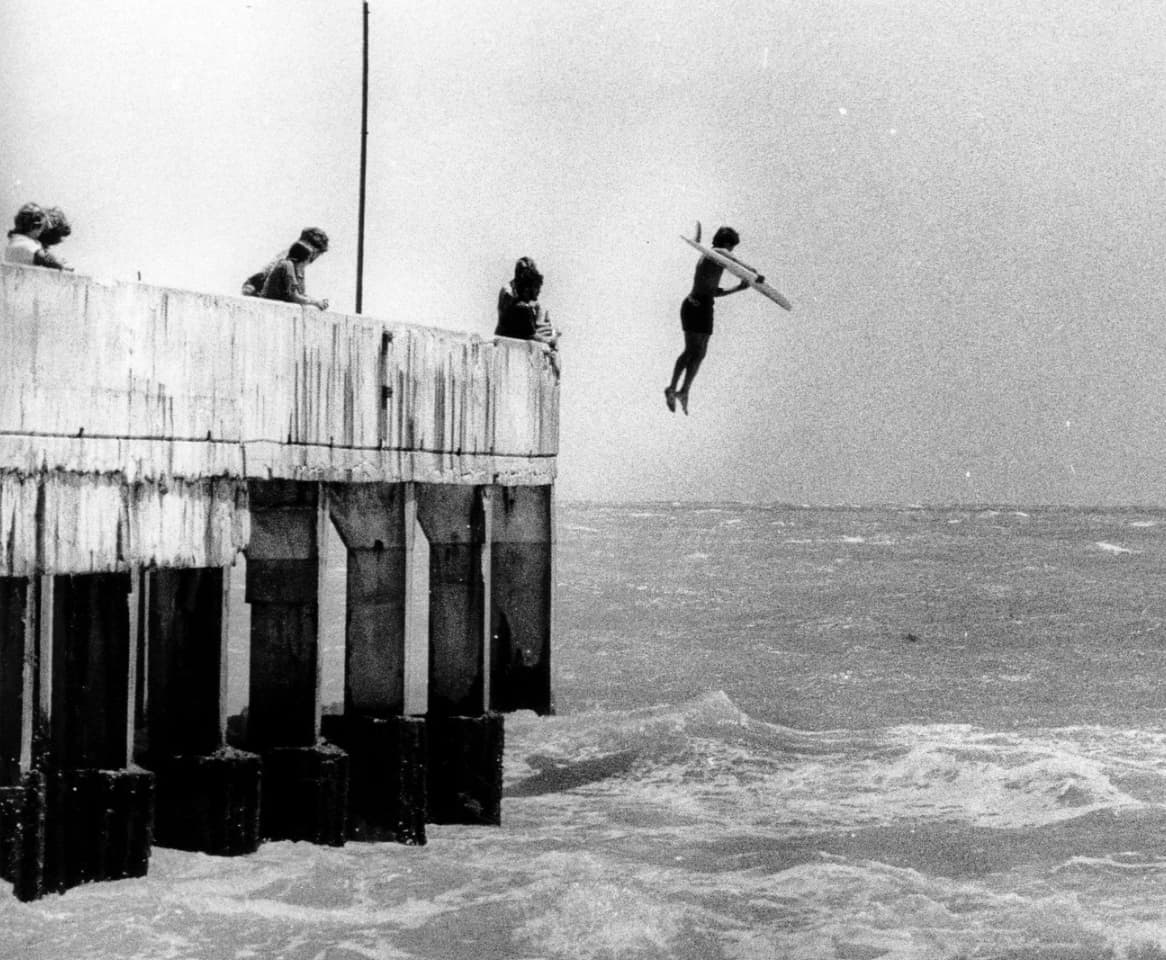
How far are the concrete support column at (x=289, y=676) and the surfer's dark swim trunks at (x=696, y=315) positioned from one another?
5.04m

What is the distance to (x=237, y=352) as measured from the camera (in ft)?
37.6

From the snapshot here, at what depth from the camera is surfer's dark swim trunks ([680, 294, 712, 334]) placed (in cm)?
1573

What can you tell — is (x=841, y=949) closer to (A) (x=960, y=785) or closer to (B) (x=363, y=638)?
(B) (x=363, y=638)

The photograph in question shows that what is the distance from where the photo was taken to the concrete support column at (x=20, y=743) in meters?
9.94

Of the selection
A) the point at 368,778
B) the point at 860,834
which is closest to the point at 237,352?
the point at 368,778

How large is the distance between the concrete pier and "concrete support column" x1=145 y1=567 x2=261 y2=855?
0.6 inches

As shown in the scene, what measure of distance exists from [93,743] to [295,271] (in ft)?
13.0

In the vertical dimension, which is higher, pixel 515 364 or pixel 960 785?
pixel 515 364

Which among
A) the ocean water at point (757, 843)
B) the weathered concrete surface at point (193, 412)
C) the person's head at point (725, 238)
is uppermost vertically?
the person's head at point (725, 238)

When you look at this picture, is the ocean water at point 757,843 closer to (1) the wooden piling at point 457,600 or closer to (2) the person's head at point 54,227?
(1) the wooden piling at point 457,600

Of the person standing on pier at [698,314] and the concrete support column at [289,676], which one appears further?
the person standing on pier at [698,314]

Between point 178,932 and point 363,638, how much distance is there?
105 inches

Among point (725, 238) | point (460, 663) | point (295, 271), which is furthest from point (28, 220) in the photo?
point (725, 238)

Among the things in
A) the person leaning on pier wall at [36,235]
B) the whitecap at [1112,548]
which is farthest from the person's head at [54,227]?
the whitecap at [1112,548]
